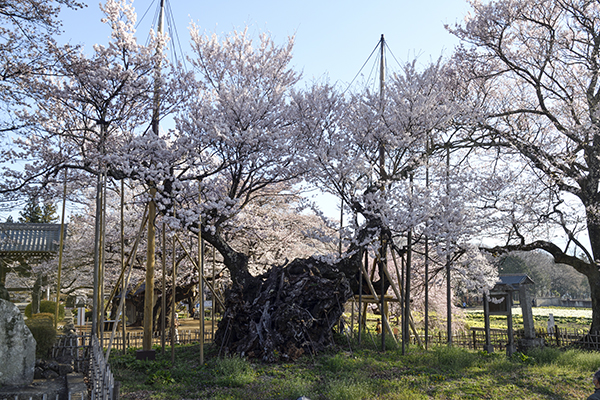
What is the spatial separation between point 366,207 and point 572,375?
5.76 m

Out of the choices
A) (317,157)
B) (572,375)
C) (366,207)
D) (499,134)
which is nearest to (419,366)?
(572,375)

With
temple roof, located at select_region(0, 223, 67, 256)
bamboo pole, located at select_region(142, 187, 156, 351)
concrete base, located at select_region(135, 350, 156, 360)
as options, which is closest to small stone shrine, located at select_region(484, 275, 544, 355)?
concrete base, located at select_region(135, 350, 156, 360)

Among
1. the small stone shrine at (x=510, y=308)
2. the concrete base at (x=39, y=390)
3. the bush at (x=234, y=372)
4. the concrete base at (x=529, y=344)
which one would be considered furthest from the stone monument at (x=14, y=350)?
the concrete base at (x=529, y=344)

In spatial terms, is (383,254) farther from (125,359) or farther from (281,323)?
(125,359)

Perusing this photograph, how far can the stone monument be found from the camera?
7.25 meters

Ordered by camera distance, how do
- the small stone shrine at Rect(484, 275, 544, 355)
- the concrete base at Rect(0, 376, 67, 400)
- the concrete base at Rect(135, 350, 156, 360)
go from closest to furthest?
the concrete base at Rect(0, 376, 67, 400)
the concrete base at Rect(135, 350, 156, 360)
the small stone shrine at Rect(484, 275, 544, 355)

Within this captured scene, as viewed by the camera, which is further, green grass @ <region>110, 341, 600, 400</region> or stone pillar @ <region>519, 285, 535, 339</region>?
stone pillar @ <region>519, 285, 535, 339</region>

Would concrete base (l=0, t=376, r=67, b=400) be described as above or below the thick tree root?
below

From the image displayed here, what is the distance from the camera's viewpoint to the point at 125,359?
32.7ft

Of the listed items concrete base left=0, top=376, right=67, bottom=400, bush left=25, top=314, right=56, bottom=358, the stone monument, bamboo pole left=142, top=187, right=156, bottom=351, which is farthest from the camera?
bamboo pole left=142, top=187, right=156, bottom=351

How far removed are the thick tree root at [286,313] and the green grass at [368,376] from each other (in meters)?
0.45

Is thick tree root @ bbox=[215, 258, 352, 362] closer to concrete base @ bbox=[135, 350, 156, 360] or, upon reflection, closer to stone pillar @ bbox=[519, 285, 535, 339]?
concrete base @ bbox=[135, 350, 156, 360]

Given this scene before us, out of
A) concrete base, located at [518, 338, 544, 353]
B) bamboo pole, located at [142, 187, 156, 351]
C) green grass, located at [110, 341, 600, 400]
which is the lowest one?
green grass, located at [110, 341, 600, 400]

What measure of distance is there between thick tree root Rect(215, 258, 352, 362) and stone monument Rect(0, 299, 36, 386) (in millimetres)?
3985
